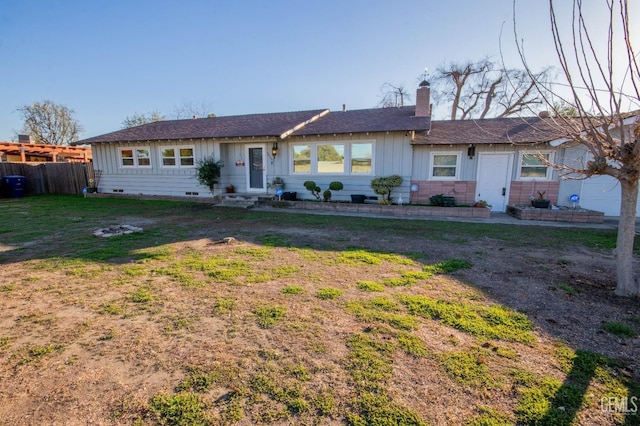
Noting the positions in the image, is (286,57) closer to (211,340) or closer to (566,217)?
(566,217)

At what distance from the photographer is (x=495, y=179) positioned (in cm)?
1074

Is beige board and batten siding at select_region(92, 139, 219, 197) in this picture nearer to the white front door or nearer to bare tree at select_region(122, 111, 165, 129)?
the white front door

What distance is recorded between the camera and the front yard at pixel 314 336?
196 cm

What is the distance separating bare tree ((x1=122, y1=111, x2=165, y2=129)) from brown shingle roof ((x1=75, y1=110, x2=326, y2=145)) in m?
20.9

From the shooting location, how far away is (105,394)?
6.79 feet

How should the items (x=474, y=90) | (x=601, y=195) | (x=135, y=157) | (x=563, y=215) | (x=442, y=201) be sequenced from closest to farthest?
1. (x=563, y=215)
2. (x=601, y=195)
3. (x=442, y=201)
4. (x=135, y=157)
5. (x=474, y=90)

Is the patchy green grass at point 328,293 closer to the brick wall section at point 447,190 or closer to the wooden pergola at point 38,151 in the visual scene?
the brick wall section at point 447,190

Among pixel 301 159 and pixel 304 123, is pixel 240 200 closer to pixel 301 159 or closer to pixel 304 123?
pixel 301 159

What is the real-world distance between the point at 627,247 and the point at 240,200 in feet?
Answer: 35.9

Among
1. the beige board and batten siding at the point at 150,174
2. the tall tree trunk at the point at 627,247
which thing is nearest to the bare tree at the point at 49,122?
the beige board and batten siding at the point at 150,174

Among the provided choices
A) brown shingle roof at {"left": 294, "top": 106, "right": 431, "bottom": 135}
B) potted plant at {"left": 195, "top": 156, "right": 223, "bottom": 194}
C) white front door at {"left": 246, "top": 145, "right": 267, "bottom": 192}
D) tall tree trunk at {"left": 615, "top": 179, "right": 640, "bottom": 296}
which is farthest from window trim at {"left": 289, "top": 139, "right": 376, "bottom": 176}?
tall tree trunk at {"left": 615, "top": 179, "right": 640, "bottom": 296}

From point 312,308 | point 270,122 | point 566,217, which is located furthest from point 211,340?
point 270,122

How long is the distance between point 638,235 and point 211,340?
1014 centimetres

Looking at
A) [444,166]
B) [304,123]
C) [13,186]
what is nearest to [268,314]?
[444,166]
